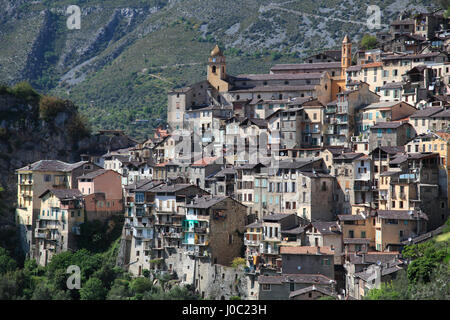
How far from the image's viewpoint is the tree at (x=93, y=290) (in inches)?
3494

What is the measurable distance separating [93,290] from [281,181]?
812 inches

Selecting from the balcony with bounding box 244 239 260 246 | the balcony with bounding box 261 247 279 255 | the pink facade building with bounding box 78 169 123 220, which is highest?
the pink facade building with bounding box 78 169 123 220

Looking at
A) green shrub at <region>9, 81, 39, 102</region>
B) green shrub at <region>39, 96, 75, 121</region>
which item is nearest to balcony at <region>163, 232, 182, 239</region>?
green shrub at <region>39, 96, 75, 121</region>

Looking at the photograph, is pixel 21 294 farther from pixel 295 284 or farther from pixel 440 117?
pixel 440 117

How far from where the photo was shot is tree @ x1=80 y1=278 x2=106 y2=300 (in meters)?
88.8

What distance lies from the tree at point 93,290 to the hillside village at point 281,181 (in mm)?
5524

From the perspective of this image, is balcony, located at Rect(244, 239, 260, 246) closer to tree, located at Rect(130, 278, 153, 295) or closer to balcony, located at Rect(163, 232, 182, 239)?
balcony, located at Rect(163, 232, 182, 239)

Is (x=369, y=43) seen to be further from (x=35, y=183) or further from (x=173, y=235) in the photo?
(x=35, y=183)

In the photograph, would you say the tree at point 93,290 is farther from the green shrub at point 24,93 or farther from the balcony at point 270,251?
the green shrub at point 24,93

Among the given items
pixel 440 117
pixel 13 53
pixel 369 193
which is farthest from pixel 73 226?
pixel 13 53

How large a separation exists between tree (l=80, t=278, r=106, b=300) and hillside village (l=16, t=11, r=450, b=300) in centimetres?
552

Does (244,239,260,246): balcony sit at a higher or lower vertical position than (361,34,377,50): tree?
lower

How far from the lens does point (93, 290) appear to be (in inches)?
3509

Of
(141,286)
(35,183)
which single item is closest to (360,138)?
(141,286)
